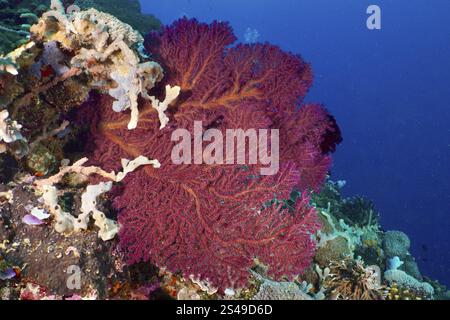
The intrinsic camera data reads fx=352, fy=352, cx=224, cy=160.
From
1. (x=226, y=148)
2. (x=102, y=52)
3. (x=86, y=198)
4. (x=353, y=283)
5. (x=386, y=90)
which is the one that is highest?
(x=386, y=90)

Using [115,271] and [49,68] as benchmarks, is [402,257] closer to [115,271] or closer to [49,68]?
[115,271]

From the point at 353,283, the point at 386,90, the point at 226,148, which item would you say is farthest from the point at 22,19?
the point at 386,90

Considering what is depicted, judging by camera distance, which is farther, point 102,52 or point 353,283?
point 353,283

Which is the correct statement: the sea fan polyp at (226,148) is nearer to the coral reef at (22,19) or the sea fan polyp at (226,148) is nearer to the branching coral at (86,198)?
the branching coral at (86,198)

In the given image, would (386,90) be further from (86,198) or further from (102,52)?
(86,198)

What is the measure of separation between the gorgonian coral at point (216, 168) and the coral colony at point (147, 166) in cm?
1

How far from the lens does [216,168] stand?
137 inches

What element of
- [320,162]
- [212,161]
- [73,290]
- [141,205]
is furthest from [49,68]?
[320,162]

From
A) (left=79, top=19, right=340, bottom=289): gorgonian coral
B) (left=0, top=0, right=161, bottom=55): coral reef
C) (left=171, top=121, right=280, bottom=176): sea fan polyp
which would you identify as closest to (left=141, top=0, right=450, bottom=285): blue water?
(left=0, top=0, right=161, bottom=55): coral reef

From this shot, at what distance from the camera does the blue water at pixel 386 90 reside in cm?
5591

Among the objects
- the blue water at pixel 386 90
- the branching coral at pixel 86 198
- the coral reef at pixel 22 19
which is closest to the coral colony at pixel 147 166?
the branching coral at pixel 86 198

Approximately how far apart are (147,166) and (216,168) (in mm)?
687

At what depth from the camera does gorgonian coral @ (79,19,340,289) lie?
11.0 feet
